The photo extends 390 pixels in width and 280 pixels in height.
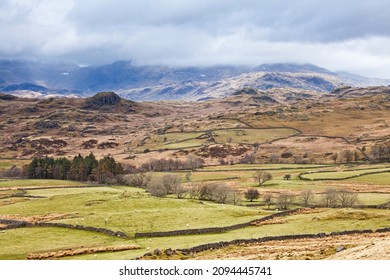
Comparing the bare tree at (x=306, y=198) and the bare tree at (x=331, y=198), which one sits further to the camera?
the bare tree at (x=306, y=198)

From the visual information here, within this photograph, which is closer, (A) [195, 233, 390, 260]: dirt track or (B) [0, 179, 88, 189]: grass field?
(A) [195, 233, 390, 260]: dirt track

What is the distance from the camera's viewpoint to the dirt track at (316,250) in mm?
45772

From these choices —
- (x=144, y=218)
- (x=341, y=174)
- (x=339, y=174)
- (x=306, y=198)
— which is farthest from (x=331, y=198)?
(x=339, y=174)

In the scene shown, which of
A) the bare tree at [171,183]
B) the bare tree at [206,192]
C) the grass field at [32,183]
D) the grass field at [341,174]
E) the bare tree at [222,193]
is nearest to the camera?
the bare tree at [222,193]

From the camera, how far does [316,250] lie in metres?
53.1

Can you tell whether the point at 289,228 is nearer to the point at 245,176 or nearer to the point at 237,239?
the point at 237,239

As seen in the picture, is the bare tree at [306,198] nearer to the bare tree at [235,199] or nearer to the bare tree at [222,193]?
the bare tree at [235,199]

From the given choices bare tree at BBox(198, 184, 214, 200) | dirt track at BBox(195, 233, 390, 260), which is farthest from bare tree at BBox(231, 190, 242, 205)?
dirt track at BBox(195, 233, 390, 260)

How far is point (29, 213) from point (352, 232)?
218 feet

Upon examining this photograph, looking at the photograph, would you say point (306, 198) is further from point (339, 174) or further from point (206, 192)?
point (339, 174)

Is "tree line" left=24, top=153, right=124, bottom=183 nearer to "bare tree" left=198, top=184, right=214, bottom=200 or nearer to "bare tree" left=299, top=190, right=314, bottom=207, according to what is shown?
"bare tree" left=198, top=184, right=214, bottom=200

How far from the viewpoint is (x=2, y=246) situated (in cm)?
6712

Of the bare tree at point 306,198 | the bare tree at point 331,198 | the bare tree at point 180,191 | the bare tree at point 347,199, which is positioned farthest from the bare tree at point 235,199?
the bare tree at point 347,199

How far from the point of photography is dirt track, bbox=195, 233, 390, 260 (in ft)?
150
